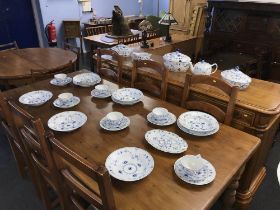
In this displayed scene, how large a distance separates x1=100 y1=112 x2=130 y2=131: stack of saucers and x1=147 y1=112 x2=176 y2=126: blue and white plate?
5.6 inches

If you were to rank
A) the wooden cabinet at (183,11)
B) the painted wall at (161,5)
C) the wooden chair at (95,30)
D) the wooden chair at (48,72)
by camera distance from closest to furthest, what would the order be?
1. the wooden chair at (48,72)
2. the wooden cabinet at (183,11)
3. the wooden chair at (95,30)
4. the painted wall at (161,5)

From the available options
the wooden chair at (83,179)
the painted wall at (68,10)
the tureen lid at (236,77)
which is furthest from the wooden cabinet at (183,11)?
the wooden chair at (83,179)

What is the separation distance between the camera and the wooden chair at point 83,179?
0.74 m

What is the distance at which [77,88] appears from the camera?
191 cm

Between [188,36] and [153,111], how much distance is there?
2.65 metres

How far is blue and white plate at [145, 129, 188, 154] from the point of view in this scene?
1186 mm

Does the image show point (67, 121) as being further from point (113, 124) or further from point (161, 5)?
point (161, 5)

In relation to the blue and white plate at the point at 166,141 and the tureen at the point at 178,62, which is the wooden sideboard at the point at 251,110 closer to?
the tureen at the point at 178,62

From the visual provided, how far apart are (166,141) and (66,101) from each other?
2.61ft

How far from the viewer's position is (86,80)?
→ 1.98 metres

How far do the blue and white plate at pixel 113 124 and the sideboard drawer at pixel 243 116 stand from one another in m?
0.72

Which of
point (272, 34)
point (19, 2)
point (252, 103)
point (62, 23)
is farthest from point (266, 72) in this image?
point (19, 2)

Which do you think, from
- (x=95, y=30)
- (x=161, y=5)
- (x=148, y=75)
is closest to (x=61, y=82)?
(x=148, y=75)

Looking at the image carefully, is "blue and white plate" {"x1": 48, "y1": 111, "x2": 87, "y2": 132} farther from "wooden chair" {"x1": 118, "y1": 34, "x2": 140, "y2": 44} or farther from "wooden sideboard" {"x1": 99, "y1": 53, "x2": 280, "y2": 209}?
"wooden chair" {"x1": 118, "y1": 34, "x2": 140, "y2": 44}
